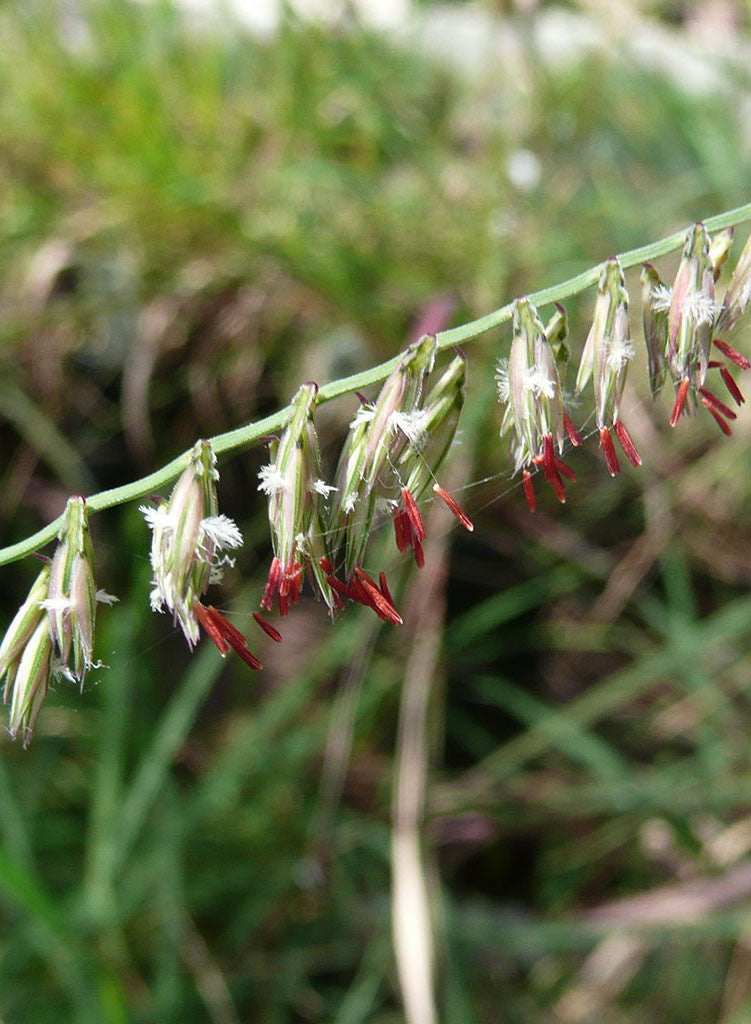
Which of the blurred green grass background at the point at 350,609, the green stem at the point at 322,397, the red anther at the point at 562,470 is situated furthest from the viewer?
the blurred green grass background at the point at 350,609

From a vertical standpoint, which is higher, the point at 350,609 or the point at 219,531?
the point at 350,609

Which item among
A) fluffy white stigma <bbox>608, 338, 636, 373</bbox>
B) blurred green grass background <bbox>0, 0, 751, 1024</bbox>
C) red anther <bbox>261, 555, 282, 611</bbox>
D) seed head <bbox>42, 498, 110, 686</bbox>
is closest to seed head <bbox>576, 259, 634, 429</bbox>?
fluffy white stigma <bbox>608, 338, 636, 373</bbox>

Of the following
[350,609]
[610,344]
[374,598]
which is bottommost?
[374,598]

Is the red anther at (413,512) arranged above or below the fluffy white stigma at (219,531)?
below

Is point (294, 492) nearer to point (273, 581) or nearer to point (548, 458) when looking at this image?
point (273, 581)

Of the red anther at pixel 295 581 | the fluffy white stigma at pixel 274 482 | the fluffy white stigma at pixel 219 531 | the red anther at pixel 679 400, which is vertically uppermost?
the fluffy white stigma at pixel 274 482

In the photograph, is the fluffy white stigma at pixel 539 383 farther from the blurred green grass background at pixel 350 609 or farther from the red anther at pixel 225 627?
the blurred green grass background at pixel 350 609

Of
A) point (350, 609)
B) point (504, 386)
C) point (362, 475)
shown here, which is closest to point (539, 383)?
point (504, 386)

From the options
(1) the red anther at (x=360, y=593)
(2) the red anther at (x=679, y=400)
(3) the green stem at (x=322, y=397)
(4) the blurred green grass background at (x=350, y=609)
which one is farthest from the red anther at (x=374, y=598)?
(4) the blurred green grass background at (x=350, y=609)

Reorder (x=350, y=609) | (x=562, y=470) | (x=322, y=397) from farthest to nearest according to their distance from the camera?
(x=350, y=609) → (x=562, y=470) → (x=322, y=397)
